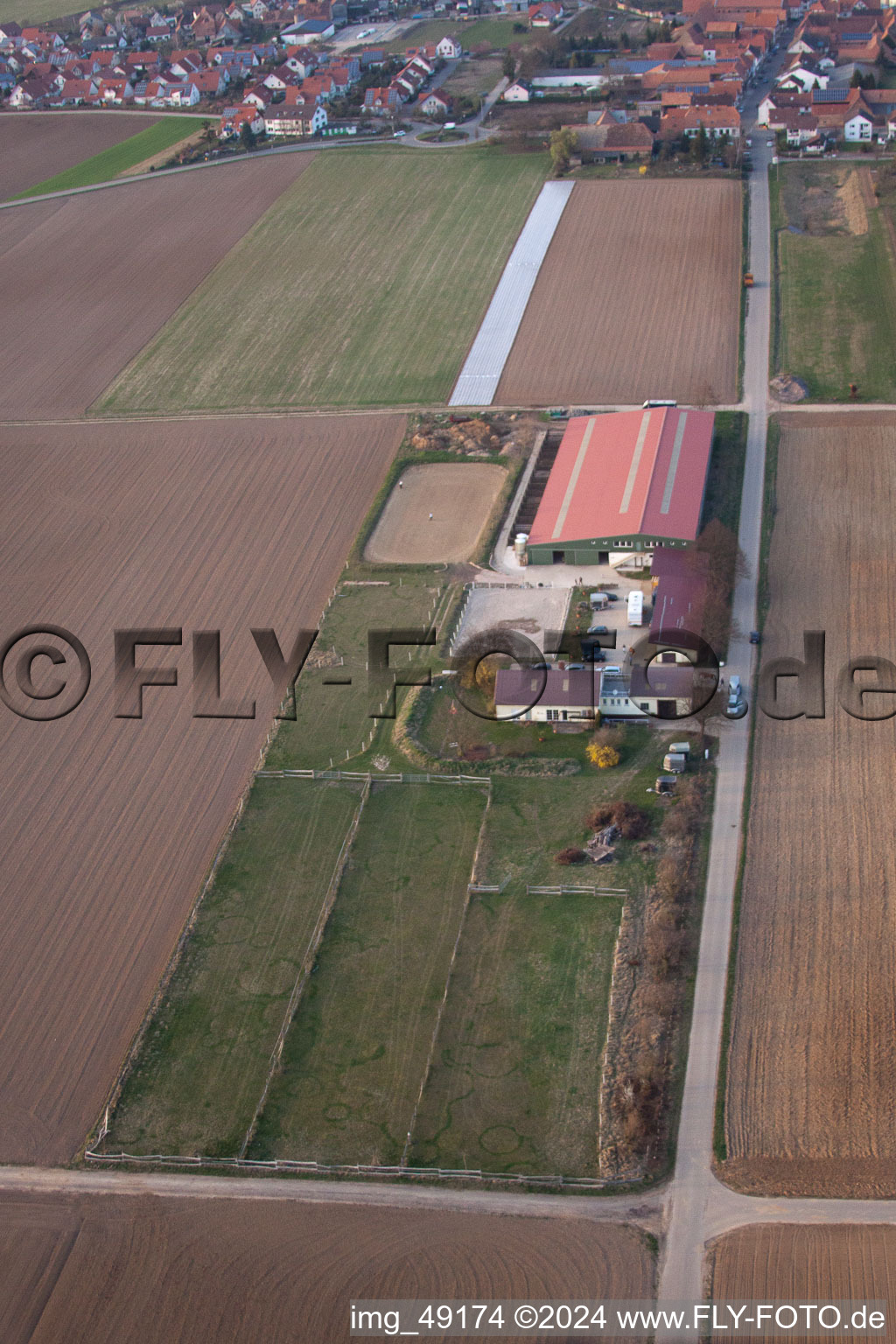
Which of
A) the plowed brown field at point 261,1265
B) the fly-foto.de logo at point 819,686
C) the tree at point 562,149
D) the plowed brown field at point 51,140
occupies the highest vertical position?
the plowed brown field at point 51,140

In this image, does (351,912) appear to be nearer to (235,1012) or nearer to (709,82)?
(235,1012)

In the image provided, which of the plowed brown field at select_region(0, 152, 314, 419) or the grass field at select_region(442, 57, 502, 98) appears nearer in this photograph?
the plowed brown field at select_region(0, 152, 314, 419)

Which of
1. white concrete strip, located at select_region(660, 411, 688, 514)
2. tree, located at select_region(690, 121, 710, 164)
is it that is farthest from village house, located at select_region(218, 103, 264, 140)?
white concrete strip, located at select_region(660, 411, 688, 514)

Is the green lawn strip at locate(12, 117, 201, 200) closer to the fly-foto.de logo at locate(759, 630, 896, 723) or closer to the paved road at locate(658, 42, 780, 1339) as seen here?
the paved road at locate(658, 42, 780, 1339)

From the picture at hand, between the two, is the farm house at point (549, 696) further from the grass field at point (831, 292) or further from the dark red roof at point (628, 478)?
the grass field at point (831, 292)

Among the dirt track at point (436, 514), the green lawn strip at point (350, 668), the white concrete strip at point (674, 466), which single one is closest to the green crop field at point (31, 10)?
the dirt track at point (436, 514)

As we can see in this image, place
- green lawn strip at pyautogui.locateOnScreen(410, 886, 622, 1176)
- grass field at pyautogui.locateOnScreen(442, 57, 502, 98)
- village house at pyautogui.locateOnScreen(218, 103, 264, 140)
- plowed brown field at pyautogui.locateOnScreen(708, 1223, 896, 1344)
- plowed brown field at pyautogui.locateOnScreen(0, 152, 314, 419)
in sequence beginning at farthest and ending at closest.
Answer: grass field at pyautogui.locateOnScreen(442, 57, 502, 98), village house at pyautogui.locateOnScreen(218, 103, 264, 140), plowed brown field at pyautogui.locateOnScreen(0, 152, 314, 419), green lawn strip at pyautogui.locateOnScreen(410, 886, 622, 1176), plowed brown field at pyautogui.locateOnScreen(708, 1223, 896, 1344)

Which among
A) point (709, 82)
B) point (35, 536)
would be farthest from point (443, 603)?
point (709, 82)
